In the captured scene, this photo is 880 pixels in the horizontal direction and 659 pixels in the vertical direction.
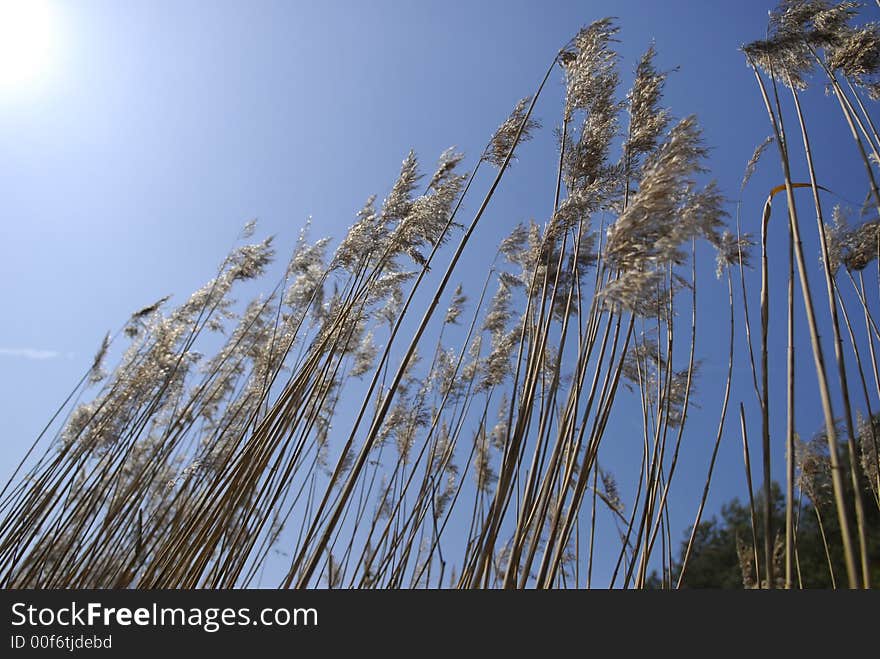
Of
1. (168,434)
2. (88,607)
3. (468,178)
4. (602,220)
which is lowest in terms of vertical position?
(88,607)

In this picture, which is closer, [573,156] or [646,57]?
[573,156]

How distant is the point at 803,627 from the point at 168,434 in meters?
2.93

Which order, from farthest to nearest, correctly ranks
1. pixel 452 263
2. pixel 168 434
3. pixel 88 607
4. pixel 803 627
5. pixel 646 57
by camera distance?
1. pixel 168 434
2. pixel 646 57
3. pixel 452 263
4. pixel 88 607
5. pixel 803 627

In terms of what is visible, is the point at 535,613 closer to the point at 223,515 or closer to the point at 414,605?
the point at 414,605

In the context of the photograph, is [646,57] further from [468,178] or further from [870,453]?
[870,453]

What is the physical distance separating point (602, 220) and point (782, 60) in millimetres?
907

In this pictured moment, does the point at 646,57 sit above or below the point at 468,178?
above

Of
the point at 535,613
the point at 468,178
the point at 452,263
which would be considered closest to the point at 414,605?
the point at 535,613

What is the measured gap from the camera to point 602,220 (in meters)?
2.43

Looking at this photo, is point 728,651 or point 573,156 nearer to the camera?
point 728,651

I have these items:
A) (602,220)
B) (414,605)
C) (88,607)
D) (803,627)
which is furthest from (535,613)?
(602,220)

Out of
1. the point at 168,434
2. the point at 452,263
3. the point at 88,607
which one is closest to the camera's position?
the point at 88,607

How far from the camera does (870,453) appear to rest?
2.53 m

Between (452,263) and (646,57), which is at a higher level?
(646,57)
